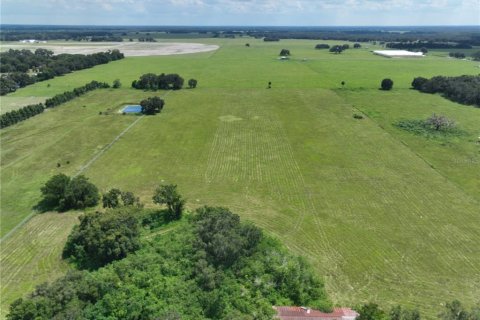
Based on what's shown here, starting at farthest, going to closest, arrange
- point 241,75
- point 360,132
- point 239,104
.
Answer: point 241,75, point 239,104, point 360,132

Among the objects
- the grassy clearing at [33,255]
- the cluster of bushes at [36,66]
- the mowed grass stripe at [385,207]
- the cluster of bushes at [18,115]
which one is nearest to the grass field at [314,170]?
the mowed grass stripe at [385,207]

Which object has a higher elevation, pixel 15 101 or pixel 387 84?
pixel 387 84

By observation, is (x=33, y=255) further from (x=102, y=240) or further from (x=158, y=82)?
(x=158, y=82)

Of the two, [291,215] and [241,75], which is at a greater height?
[241,75]

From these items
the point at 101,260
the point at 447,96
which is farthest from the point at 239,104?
the point at 101,260

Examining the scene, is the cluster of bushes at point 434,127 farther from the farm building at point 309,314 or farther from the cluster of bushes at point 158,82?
the cluster of bushes at point 158,82

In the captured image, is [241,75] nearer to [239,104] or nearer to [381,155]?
[239,104]

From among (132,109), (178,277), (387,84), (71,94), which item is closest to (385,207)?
(178,277)
